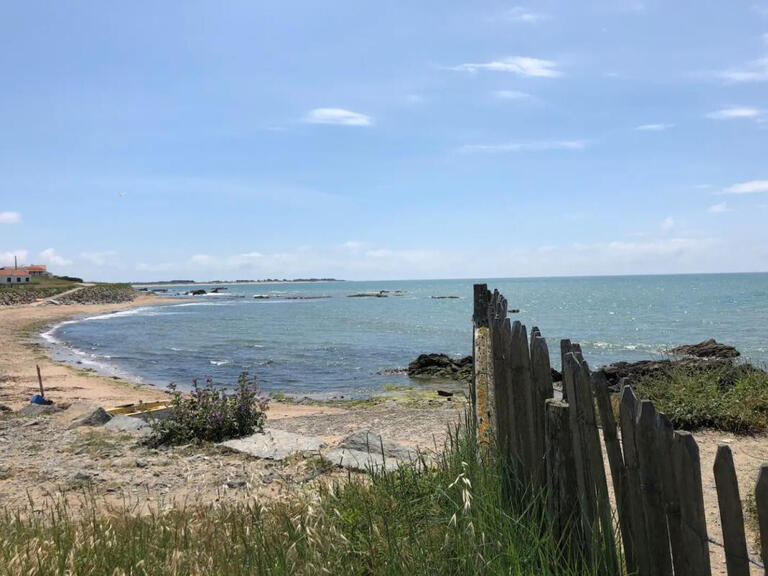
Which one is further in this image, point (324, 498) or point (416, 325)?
point (416, 325)

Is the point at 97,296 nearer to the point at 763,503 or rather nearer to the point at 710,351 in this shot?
the point at 710,351

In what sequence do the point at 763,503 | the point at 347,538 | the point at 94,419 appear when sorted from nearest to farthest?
the point at 763,503 < the point at 347,538 < the point at 94,419

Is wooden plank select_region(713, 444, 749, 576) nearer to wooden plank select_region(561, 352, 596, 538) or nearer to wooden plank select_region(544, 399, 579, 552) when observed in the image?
wooden plank select_region(561, 352, 596, 538)

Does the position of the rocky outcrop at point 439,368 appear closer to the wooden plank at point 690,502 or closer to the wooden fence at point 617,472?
the wooden fence at point 617,472

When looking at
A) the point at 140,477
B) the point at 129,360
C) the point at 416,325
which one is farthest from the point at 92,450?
the point at 416,325

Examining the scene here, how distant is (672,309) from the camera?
6544 centimetres

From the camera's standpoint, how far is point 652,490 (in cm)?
232

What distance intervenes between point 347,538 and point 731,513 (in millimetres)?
2065

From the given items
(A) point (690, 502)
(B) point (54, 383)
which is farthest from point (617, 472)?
(B) point (54, 383)

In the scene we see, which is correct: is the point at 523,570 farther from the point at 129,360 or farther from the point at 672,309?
the point at 672,309

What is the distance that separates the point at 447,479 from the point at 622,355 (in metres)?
28.3

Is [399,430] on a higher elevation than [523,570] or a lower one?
lower

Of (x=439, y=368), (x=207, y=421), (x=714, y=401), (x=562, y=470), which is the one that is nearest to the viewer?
(x=562, y=470)

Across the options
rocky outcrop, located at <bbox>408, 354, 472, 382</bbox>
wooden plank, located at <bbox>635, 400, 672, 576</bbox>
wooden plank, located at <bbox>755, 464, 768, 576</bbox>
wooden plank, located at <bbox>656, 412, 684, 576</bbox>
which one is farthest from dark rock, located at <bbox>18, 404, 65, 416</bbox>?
rocky outcrop, located at <bbox>408, 354, 472, 382</bbox>
